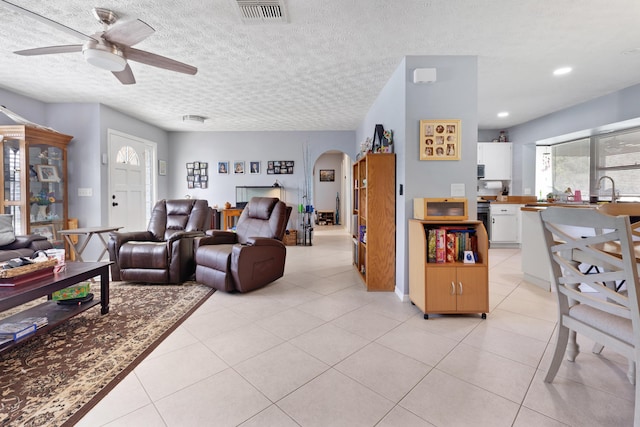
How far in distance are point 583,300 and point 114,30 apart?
3.26m

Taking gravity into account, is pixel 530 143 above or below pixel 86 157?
above

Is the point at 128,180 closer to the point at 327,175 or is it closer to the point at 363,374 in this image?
the point at 363,374

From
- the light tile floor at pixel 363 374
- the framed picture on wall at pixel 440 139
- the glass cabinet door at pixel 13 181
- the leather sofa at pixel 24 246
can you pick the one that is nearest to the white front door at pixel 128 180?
the glass cabinet door at pixel 13 181

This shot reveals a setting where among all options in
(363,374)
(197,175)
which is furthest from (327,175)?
(363,374)

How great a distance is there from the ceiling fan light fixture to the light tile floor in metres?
2.15

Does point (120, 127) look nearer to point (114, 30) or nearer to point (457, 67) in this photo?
point (114, 30)

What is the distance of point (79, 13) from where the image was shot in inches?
86.2

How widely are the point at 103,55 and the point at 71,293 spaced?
6.23 ft

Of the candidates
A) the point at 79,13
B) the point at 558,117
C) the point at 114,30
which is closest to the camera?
the point at 114,30

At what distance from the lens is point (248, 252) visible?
9.81 ft

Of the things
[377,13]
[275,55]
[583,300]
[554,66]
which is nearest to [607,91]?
[554,66]

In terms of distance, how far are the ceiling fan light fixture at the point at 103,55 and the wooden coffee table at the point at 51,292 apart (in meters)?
1.65

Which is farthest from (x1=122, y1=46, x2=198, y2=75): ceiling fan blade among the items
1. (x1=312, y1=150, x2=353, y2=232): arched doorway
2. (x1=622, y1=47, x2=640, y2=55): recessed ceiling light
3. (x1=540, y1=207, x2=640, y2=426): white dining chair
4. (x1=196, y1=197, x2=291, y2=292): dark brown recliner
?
(x1=312, y1=150, x2=353, y2=232): arched doorway

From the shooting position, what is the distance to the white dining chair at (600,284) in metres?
1.10
